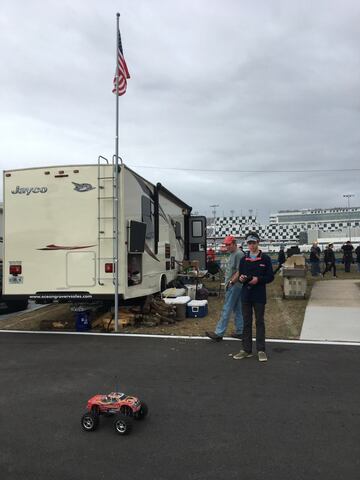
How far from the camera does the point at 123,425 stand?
12.0 feet

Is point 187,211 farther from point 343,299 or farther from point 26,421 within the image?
point 26,421

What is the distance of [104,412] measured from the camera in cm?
388

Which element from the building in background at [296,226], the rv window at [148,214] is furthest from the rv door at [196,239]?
the building in background at [296,226]

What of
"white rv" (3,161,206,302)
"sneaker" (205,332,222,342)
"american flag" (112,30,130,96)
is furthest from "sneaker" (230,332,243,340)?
"american flag" (112,30,130,96)

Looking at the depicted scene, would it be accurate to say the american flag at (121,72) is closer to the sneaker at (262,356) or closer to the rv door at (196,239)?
the sneaker at (262,356)

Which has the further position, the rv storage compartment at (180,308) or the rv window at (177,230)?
the rv window at (177,230)

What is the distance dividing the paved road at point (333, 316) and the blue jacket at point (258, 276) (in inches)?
69.2

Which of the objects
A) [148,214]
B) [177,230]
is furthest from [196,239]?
[148,214]

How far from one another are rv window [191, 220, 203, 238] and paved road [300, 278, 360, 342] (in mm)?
4295

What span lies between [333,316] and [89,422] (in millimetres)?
6469

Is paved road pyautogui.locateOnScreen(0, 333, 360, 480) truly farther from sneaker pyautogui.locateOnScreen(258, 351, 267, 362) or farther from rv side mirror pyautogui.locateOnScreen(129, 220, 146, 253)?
rv side mirror pyautogui.locateOnScreen(129, 220, 146, 253)

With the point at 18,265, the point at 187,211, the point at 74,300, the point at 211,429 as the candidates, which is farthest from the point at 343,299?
the point at 211,429

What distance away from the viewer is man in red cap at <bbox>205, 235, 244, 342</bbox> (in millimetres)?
7004

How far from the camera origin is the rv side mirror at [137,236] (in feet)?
27.0
